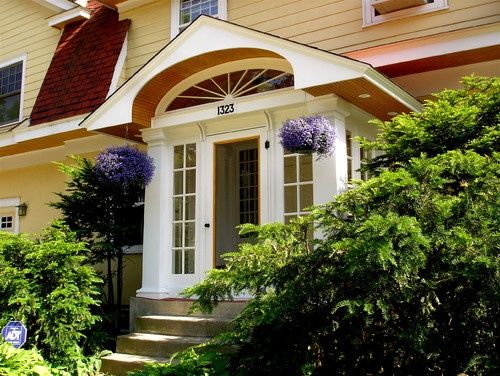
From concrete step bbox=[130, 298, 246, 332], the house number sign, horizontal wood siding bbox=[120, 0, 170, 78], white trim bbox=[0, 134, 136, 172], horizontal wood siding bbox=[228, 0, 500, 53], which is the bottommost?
concrete step bbox=[130, 298, 246, 332]

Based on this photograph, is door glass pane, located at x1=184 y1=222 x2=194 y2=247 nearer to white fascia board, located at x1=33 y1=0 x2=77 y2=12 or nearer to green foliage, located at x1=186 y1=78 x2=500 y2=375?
green foliage, located at x1=186 y1=78 x2=500 y2=375

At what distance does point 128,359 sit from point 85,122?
346 centimetres

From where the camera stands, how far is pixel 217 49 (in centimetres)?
687

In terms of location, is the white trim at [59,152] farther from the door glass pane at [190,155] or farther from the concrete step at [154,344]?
the concrete step at [154,344]

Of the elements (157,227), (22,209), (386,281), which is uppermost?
(22,209)


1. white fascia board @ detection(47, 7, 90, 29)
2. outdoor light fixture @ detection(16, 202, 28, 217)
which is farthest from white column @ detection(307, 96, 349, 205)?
outdoor light fixture @ detection(16, 202, 28, 217)

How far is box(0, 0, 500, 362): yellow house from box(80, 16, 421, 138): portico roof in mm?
15

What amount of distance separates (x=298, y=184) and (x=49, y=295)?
321 centimetres

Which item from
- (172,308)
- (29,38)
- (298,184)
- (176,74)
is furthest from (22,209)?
(298,184)

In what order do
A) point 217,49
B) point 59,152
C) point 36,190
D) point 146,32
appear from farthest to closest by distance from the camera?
point 36,190 < point 59,152 < point 146,32 < point 217,49

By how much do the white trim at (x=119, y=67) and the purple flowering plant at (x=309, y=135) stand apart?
4117mm

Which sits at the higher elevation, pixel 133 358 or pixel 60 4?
pixel 60 4

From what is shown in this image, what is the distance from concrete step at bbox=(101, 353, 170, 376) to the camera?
603 cm

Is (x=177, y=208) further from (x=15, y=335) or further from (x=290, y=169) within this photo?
(x=15, y=335)
